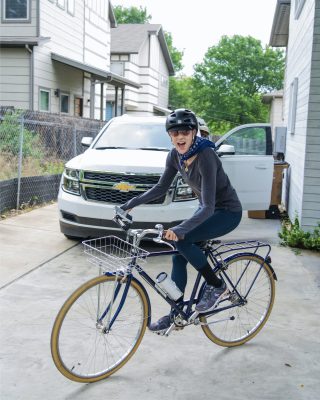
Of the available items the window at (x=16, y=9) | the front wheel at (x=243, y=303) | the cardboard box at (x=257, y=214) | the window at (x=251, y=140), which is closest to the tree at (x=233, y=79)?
the window at (x=16, y=9)

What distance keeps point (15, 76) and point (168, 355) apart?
47.6ft

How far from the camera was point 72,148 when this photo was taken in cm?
1366

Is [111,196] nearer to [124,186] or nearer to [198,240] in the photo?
[124,186]

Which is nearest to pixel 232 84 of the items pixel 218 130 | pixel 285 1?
pixel 218 130

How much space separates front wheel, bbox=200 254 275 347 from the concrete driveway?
11 centimetres

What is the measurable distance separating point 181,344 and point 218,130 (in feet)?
212

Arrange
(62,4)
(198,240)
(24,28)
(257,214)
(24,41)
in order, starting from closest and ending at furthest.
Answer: (198,240) → (257,214) → (24,41) → (24,28) → (62,4)

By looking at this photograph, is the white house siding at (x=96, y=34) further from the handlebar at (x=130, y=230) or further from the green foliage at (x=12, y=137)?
the handlebar at (x=130, y=230)

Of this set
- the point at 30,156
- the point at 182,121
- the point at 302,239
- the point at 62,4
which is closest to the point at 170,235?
the point at 182,121

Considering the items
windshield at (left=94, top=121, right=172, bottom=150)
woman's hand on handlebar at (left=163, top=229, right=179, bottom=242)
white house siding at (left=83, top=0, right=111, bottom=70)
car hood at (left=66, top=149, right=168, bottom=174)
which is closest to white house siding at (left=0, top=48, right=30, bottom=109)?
white house siding at (left=83, top=0, right=111, bottom=70)

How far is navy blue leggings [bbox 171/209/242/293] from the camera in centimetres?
379

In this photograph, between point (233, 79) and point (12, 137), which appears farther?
point (233, 79)

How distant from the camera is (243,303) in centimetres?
445

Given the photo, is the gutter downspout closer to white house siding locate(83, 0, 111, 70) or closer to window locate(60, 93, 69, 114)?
window locate(60, 93, 69, 114)
